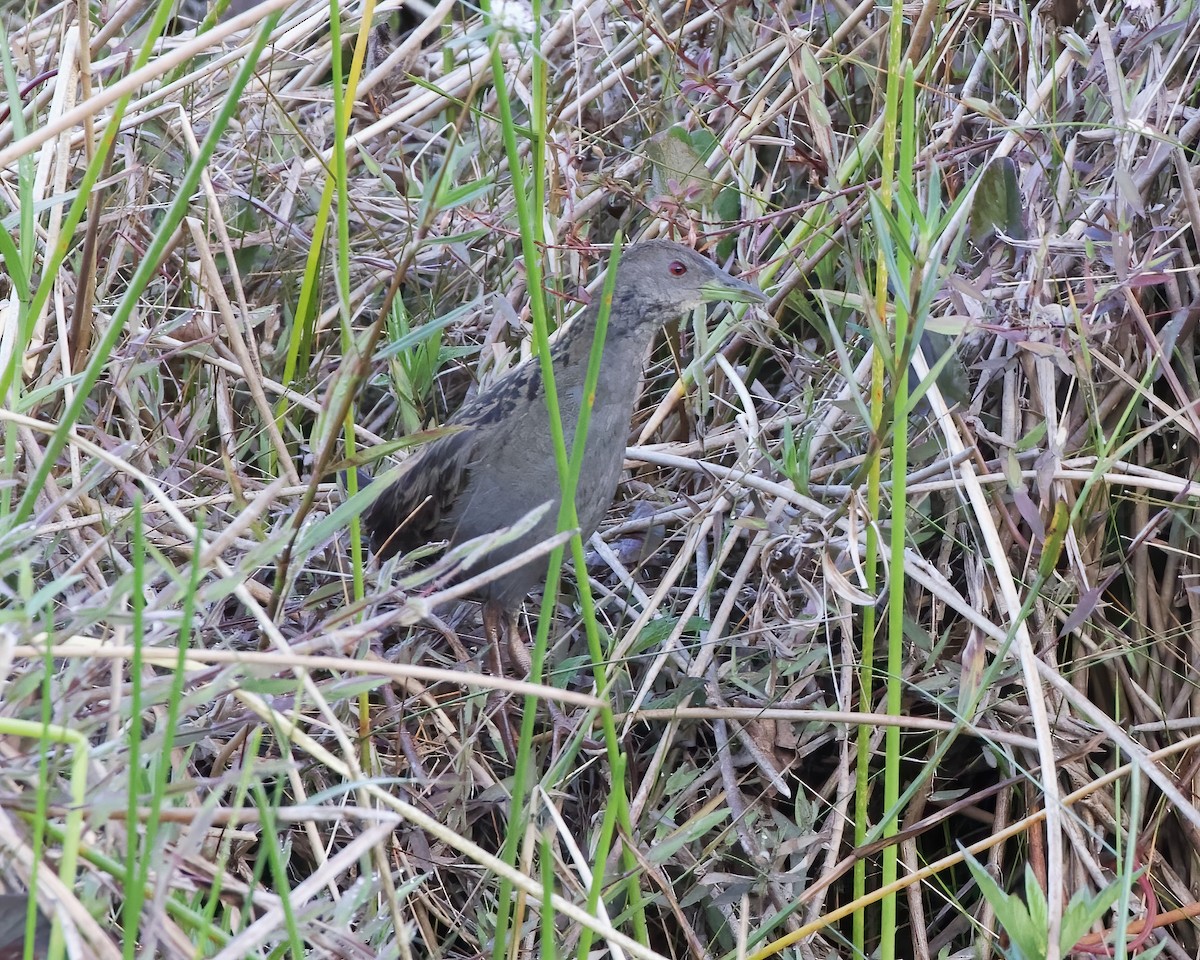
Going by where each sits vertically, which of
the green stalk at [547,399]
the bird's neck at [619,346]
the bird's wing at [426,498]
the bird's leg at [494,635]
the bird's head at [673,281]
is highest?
the green stalk at [547,399]

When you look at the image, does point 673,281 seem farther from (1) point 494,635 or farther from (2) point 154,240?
(2) point 154,240

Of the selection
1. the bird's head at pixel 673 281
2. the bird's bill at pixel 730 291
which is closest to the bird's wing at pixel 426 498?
the bird's head at pixel 673 281

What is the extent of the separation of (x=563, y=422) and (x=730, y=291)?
0.39 metres

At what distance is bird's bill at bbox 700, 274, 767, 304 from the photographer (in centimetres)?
242

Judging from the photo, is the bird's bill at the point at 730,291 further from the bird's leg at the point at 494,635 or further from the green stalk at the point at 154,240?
the green stalk at the point at 154,240

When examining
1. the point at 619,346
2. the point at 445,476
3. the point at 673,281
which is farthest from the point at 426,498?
the point at 673,281

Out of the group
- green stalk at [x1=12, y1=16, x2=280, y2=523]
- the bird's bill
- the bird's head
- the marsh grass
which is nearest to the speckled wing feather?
the marsh grass

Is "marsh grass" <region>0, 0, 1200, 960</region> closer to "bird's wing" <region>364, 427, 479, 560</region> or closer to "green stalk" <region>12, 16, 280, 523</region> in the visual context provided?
"green stalk" <region>12, 16, 280, 523</region>

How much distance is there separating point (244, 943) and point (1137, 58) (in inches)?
82.7

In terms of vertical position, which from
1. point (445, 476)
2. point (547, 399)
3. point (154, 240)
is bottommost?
point (445, 476)

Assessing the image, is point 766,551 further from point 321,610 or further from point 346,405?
point 346,405

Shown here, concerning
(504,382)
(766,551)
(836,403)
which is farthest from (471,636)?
(836,403)

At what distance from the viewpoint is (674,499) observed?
263 centimetres

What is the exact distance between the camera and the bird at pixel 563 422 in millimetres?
2414
